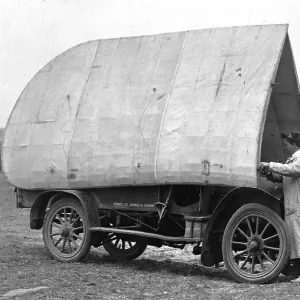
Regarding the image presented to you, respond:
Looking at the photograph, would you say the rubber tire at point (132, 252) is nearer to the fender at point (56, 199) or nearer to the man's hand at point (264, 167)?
the fender at point (56, 199)

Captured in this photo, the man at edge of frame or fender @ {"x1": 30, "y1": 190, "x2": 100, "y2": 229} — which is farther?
fender @ {"x1": 30, "y1": 190, "x2": 100, "y2": 229}

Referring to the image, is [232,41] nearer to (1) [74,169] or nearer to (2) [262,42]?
(2) [262,42]

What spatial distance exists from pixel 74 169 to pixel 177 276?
2.26 m

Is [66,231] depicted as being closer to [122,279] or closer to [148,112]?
[122,279]

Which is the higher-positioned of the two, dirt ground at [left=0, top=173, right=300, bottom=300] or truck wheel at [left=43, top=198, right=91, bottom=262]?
truck wheel at [left=43, top=198, right=91, bottom=262]

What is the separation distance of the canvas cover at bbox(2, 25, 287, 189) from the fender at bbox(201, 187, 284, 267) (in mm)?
286

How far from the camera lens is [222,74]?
12.3 metres

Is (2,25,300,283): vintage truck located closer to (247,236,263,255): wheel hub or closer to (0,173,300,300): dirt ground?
(247,236,263,255): wheel hub

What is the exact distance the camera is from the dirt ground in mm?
10719

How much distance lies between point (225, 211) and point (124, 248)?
308 cm

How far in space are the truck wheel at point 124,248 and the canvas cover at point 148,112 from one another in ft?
4.80

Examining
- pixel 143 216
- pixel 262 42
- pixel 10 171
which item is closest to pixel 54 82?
pixel 10 171

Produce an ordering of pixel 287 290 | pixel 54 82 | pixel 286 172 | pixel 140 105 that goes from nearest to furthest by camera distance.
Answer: pixel 287 290 → pixel 286 172 → pixel 140 105 → pixel 54 82

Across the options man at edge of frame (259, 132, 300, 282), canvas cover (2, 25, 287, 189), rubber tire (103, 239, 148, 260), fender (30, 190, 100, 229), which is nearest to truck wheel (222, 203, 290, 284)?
man at edge of frame (259, 132, 300, 282)
